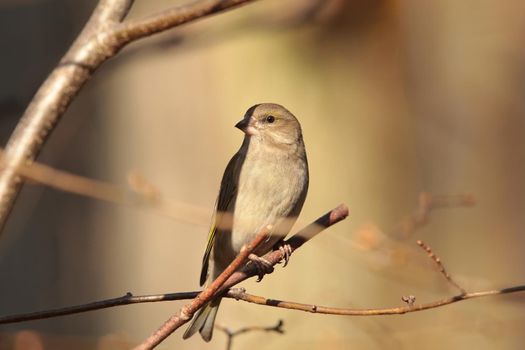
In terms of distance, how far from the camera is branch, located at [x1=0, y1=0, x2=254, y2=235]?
6.99 feet

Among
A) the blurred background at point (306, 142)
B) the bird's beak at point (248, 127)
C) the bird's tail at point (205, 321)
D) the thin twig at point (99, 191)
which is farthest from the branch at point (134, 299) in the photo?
the blurred background at point (306, 142)

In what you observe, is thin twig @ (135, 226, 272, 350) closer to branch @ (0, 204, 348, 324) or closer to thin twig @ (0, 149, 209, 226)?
branch @ (0, 204, 348, 324)

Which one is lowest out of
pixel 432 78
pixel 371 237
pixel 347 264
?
pixel 371 237

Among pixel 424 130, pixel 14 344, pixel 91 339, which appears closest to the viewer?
pixel 14 344

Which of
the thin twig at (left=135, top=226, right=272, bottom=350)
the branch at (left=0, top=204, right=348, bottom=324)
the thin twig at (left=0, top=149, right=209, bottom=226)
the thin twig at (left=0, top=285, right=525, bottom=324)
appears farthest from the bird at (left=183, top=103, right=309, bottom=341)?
the thin twig at (left=135, top=226, right=272, bottom=350)

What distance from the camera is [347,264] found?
6.79 m

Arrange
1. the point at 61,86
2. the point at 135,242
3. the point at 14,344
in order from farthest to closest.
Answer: the point at 135,242
the point at 14,344
the point at 61,86

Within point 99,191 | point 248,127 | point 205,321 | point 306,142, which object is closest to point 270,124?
point 248,127

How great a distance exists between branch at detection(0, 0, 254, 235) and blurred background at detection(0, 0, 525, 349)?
3.28 m

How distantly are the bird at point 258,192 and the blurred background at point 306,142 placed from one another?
1593 mm

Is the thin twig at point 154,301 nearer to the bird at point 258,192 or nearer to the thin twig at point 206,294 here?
the thin twig at point 206,294

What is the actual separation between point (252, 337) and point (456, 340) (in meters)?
1.62

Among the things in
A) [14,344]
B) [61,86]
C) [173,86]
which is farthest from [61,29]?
[61,86]

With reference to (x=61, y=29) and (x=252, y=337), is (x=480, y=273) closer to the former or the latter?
(x=252, y=337)
